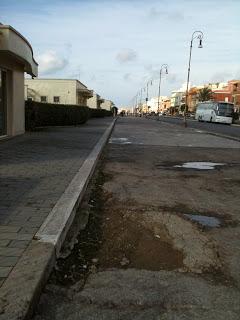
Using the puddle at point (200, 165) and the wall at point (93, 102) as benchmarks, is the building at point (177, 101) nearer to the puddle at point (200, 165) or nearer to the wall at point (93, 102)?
the wall at point (93, 102)

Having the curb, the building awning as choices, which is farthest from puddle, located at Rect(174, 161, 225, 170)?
the curb

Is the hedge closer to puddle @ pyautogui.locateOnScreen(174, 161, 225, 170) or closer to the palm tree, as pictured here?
puddle @ pyautogui.locateOnScreen(174, 161, 225, 170)

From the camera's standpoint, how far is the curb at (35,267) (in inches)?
137

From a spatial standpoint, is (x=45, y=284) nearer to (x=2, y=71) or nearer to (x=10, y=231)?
(x=10, y=231)

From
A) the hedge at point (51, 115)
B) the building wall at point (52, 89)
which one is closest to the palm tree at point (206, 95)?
the building wall at point (52, 89)

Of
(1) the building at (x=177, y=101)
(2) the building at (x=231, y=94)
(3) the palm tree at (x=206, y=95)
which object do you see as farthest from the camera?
(1) the building at (x=177, y=101)

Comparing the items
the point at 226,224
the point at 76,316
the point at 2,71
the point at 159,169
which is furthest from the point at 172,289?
the point at 2,71

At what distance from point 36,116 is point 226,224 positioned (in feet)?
57.3

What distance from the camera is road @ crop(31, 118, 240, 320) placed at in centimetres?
384

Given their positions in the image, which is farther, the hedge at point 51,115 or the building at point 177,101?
the building at point 177,101

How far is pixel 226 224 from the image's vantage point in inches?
259

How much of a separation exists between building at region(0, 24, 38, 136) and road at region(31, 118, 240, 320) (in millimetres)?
6780

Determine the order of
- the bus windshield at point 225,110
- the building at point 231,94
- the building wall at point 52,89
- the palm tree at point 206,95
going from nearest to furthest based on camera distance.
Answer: the building wall at point 52,89, the bus windshield at point 225,110, the building at point 231,94, the palm tree at point 206,95

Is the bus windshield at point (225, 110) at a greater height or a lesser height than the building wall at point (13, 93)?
lesser
